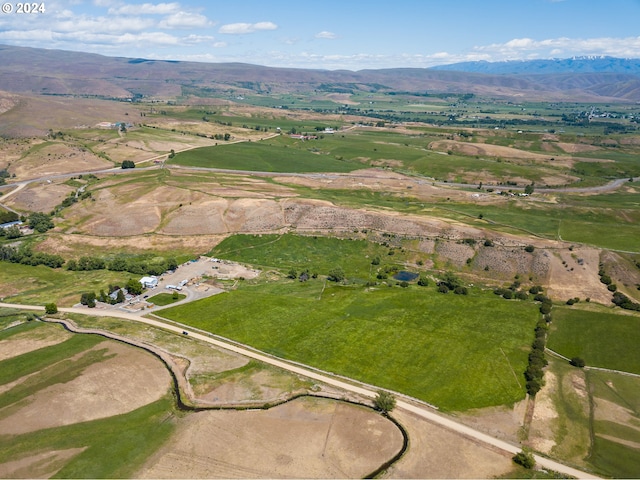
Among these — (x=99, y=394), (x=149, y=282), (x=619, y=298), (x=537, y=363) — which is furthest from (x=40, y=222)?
(x=619, y=298)

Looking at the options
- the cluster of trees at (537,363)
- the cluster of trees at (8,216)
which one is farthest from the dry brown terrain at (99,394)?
the cluster of trees at (8,216)

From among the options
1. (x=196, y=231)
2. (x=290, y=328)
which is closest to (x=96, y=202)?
(x=196, y=231)

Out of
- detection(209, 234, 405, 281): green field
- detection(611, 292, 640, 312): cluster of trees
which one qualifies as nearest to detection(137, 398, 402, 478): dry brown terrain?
detection(209, 234, 405, 281): green field

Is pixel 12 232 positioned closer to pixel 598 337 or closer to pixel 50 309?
pixel 50 309

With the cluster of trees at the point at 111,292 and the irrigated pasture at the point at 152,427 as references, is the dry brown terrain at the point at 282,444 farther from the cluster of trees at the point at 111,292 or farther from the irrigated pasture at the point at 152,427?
the cluster of trees at the point at 111,292

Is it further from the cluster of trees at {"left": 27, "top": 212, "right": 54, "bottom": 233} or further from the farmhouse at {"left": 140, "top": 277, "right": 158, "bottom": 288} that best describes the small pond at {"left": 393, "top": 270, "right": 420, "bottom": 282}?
the cluster of trees at {"left": 27, "top": 212, "right": 54, "bottom": 233}

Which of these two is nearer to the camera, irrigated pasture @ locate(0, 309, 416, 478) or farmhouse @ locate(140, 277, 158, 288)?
irrigated pasture @ locate(0, 309, 416, 478)
